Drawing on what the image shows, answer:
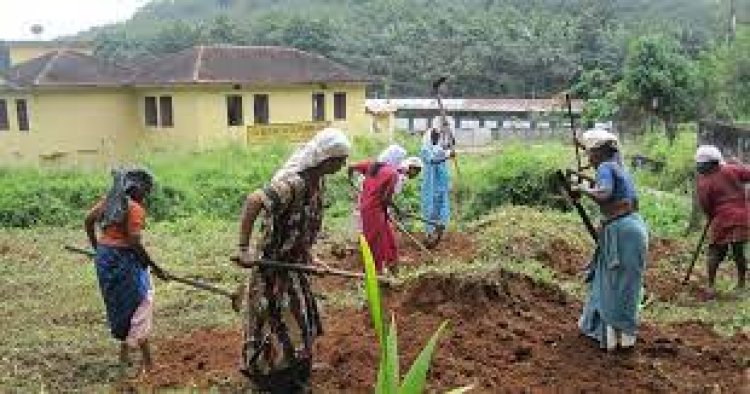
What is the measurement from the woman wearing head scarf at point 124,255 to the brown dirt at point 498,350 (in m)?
0.39

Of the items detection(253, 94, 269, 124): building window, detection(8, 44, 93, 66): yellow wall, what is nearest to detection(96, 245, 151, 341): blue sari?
detection(253, 94, 269, 124): building window

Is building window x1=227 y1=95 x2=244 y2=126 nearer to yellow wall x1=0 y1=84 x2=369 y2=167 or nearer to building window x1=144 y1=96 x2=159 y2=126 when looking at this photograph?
yellow wall x1=0 y1=84 x2=369 y2=167

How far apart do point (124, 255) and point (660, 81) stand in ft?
71.5

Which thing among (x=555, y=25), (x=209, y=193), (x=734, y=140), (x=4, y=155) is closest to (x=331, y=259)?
(x=209, y=193)

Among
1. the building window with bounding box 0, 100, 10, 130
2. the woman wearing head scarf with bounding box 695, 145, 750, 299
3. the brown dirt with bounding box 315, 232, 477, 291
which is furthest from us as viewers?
the building window with bounding box 0, 100, 10, 130

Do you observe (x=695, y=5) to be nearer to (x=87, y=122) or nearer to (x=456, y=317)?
(x=87, y=122)

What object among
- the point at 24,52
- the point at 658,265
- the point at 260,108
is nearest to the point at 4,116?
the point at 260,108

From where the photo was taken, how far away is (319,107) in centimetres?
2828

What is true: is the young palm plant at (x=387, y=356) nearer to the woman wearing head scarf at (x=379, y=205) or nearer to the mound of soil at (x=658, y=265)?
the woman wearing head scarf at (x=379, y=205)

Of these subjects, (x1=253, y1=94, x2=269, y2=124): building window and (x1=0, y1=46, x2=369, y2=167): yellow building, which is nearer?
(x1=0, y1=46, x2=369, y2=167): yellow building

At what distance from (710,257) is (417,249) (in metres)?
3.32

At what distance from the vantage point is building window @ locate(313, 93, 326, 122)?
2806 centimetres

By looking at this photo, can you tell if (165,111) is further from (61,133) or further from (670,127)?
(670,127)

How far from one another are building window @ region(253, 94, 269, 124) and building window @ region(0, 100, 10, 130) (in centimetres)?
713
